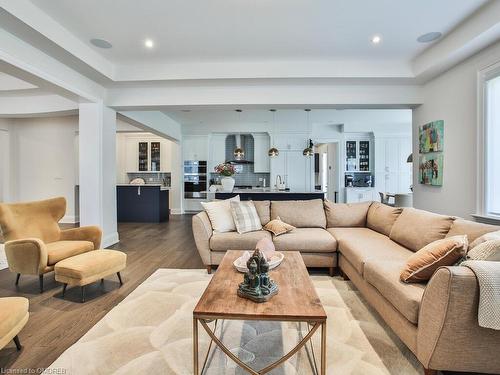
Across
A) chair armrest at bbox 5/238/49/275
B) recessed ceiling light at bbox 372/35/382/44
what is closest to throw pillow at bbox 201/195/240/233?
chair armrest at bbox 5/238/49/275

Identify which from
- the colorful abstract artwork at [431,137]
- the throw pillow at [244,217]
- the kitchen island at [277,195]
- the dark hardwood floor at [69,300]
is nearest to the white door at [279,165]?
the kitchen island at [277,195]

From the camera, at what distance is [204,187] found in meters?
9.08

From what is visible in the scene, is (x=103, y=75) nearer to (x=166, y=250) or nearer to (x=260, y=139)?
(x=166, y=250)

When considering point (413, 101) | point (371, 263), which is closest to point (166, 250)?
point (371, 263)

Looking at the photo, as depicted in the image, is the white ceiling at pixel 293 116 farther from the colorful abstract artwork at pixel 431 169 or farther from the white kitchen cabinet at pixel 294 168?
the colorful abstract artwork at pixel 431 169

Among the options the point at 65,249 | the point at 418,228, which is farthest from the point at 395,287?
the point at 65,249

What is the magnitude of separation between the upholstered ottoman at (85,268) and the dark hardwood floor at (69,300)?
0.20 meters

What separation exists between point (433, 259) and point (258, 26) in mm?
2967

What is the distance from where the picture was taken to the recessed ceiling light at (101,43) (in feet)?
11.6

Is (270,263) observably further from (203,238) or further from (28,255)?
(28,255)

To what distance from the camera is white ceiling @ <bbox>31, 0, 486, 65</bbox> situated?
285cm

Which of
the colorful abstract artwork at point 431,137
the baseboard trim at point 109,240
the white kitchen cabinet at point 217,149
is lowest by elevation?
the baseboard trim at point 109,240

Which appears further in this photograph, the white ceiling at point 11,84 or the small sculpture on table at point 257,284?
the white ceiling at point 11,84

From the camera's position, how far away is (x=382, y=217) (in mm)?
3482
